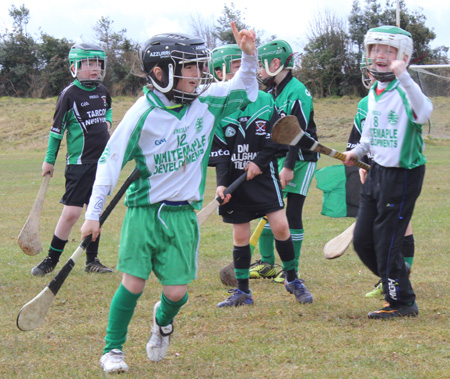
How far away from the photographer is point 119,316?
3.52m

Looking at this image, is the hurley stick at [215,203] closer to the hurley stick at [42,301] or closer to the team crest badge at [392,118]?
the hurley stick at [42,301]

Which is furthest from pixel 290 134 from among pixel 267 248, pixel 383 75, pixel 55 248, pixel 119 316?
pixel 55 248

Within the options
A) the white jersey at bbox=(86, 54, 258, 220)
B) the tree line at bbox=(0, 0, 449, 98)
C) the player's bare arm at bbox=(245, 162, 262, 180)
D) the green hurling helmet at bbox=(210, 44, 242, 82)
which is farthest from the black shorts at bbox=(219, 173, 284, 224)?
the tree line at bbox=(0, 0, 449, 98)

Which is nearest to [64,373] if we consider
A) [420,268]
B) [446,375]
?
[446,375]

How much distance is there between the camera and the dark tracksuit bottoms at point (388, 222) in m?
4.15

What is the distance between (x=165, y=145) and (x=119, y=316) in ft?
3.20

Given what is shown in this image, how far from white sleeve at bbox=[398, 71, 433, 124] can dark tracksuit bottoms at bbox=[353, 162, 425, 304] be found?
1.36 feet

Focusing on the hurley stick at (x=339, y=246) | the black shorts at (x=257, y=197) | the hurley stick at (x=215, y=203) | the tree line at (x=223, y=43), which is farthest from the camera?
the tree line at (x=223, y=43)

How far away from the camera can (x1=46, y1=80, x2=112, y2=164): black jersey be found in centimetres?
610

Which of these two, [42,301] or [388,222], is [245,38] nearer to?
[388,222]

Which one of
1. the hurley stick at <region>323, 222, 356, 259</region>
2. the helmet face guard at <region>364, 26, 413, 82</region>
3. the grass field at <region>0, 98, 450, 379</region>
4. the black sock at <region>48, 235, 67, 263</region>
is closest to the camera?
the grass field at <region>0, 98, 450, 379</region>

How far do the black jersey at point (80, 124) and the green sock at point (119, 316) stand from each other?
2.86 meters

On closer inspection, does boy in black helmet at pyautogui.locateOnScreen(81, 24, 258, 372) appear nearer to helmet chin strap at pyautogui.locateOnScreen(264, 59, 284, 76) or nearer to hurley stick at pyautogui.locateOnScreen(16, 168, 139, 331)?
hurley stick at pyautogui.locateOnScreen(16, 168, 139, 331)

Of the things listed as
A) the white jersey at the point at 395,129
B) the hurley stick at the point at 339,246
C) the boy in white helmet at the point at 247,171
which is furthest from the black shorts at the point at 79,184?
the white jersey at the point at 395,129
